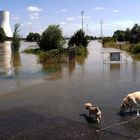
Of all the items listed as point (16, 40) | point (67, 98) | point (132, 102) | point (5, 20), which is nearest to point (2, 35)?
point (5, 20)

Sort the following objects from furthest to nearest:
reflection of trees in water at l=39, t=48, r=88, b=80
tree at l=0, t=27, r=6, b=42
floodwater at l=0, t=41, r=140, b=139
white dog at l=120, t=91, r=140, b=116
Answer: tree at l=0, t=27, r=6, b=42 < reflection of trees in water at l=39, t=48, r=88, b=80 < white dog at l=120, t=91, r=140, b=116 < floodwater at l=0, t=41, r=140, b=139

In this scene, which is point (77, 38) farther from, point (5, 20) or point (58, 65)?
point (5, 20)

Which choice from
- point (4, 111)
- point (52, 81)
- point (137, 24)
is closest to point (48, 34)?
point (137, 24)

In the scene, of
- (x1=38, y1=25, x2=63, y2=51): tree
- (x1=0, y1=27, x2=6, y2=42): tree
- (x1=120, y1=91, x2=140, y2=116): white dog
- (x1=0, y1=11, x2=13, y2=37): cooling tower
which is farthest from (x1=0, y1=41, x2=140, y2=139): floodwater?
A: (x1=0, y1=11, x2=13, y2=37): cooling tower

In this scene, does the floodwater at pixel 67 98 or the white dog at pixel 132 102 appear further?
the white dog at pixel 132 102

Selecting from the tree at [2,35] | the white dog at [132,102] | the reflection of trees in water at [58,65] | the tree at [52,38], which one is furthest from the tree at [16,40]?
the tree at [2,35]

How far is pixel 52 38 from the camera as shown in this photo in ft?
170

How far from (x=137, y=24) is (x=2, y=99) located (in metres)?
46.4

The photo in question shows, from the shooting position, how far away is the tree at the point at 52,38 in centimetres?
5175

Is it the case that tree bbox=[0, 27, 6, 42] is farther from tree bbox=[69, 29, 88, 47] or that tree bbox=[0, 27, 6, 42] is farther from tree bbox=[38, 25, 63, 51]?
tree bbox=[38, 25, 63, 51]

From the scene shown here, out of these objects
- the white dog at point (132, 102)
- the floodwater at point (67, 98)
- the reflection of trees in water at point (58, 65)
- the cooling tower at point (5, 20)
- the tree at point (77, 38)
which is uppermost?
the cooling tower at point (5, 20)

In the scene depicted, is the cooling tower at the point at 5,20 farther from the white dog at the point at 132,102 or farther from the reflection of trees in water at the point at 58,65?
the white dog at the point at 132,102

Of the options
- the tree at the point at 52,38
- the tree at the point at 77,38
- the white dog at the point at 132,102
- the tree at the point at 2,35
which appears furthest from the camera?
the tree at the point at 2,35

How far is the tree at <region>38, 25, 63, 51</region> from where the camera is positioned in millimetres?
51750
